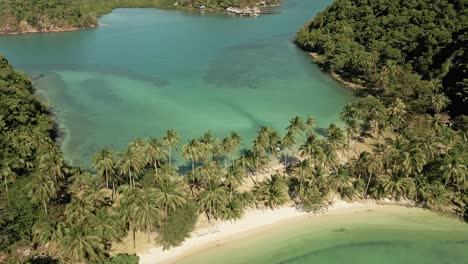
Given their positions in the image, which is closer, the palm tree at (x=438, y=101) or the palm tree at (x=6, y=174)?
the palm tree at (x=6, y=174)

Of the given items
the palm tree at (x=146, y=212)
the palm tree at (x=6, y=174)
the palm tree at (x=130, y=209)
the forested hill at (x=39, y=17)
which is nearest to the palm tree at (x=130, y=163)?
the palm tree at (x=130, y=209)

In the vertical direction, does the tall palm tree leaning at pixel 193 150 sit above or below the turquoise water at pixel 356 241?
above

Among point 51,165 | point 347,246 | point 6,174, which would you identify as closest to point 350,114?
point 347,246

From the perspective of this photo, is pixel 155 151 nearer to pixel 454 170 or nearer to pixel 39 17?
pixel 454 170

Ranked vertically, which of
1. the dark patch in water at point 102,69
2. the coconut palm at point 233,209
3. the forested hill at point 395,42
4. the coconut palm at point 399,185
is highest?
the forested hill at point 395,42

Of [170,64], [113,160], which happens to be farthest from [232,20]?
[113,160]

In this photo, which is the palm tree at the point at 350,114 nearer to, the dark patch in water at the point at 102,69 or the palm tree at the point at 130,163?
the palm tree at the point at 130,163

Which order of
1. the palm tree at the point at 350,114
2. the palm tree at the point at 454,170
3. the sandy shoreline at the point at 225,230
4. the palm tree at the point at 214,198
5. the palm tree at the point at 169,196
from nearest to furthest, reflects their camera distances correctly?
the palm tree at the point at 169,196 < the sandy shoreline at the point at 225,230 < the palm tree at the point at 214,198 < the palm tree at the point at 454,170 < the palm tree at the point at 350,114

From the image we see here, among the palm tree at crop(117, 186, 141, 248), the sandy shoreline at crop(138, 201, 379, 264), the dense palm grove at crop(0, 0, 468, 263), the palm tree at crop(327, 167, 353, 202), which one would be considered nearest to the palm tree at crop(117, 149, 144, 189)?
the dense palm grove at crop(0, 0, 468, 263)
